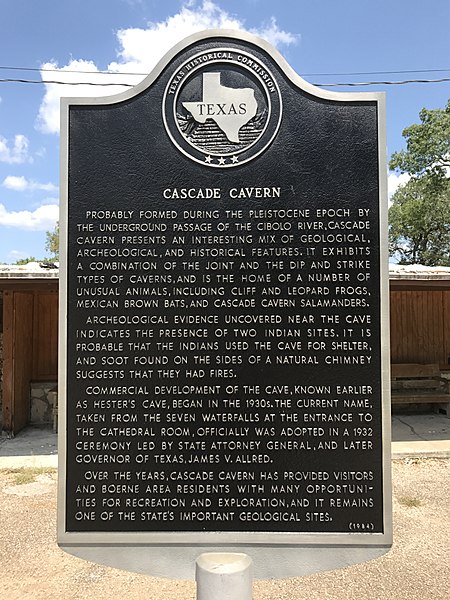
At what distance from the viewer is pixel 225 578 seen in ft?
7.94

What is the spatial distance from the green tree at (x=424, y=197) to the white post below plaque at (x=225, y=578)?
2955 centimetres

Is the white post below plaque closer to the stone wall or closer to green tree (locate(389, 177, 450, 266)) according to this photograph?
the stone wall

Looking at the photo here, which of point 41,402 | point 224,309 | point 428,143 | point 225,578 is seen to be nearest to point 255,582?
point 225,578

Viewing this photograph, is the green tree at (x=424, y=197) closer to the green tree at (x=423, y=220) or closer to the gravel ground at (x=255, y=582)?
the green tree at (x=423, y=220)

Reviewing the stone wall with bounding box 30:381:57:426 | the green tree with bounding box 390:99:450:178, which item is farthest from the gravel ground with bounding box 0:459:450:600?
the green tree with bounding box 390:99:450:178

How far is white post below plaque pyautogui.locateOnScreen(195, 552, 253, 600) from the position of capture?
2.43 m

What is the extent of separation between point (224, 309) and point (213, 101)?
1.12 meters

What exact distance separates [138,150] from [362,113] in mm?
1265

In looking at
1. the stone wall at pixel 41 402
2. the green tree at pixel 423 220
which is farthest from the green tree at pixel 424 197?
the stone wall at pixel 41 402

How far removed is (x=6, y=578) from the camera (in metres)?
4.36

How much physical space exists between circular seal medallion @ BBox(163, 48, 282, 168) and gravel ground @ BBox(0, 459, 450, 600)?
358 cm

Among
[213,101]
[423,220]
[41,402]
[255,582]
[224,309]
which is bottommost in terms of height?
[255,582]

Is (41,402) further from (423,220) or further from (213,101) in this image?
(423,220)

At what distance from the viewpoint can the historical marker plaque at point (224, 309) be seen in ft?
8.50
